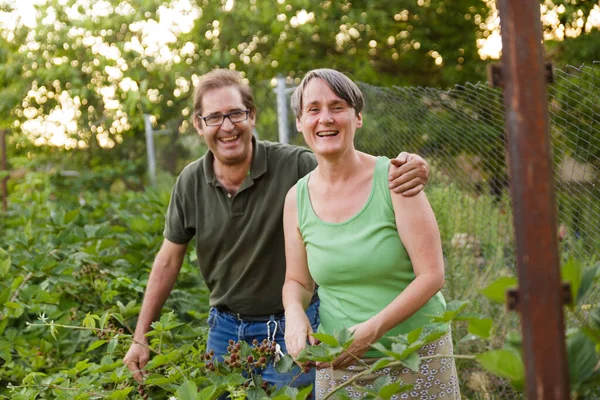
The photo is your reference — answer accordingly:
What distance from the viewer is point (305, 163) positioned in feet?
11.6

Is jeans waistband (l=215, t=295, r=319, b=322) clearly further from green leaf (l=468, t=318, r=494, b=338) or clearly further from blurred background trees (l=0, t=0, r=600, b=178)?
blurred background trees (l=0, t=0, r=600, b=178)

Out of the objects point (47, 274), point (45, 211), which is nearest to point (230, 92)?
point (47, 274)

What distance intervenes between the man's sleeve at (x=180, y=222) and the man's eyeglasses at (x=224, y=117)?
0.37 meters

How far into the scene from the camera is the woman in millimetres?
2279

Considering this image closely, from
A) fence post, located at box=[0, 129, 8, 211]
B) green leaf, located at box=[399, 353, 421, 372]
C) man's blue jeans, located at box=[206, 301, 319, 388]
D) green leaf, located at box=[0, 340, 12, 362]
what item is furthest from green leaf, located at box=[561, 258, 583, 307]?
fence post, located at box=[0, 129, 8, 211]

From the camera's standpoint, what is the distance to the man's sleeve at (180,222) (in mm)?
3590

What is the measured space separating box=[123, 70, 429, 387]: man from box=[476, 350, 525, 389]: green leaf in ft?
6.99

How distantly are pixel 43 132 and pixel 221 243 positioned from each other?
25.5 feet

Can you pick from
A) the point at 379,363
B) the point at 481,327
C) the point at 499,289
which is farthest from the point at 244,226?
the point at 499,289

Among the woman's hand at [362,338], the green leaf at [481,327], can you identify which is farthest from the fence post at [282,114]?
the green leaf at [481,327]

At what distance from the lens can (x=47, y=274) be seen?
372cm

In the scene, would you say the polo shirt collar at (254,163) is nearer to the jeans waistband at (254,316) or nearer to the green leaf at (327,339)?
the jeans waistband at (254,316)

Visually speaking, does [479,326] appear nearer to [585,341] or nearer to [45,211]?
[585,341]

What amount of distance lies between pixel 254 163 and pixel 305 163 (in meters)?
0.24
